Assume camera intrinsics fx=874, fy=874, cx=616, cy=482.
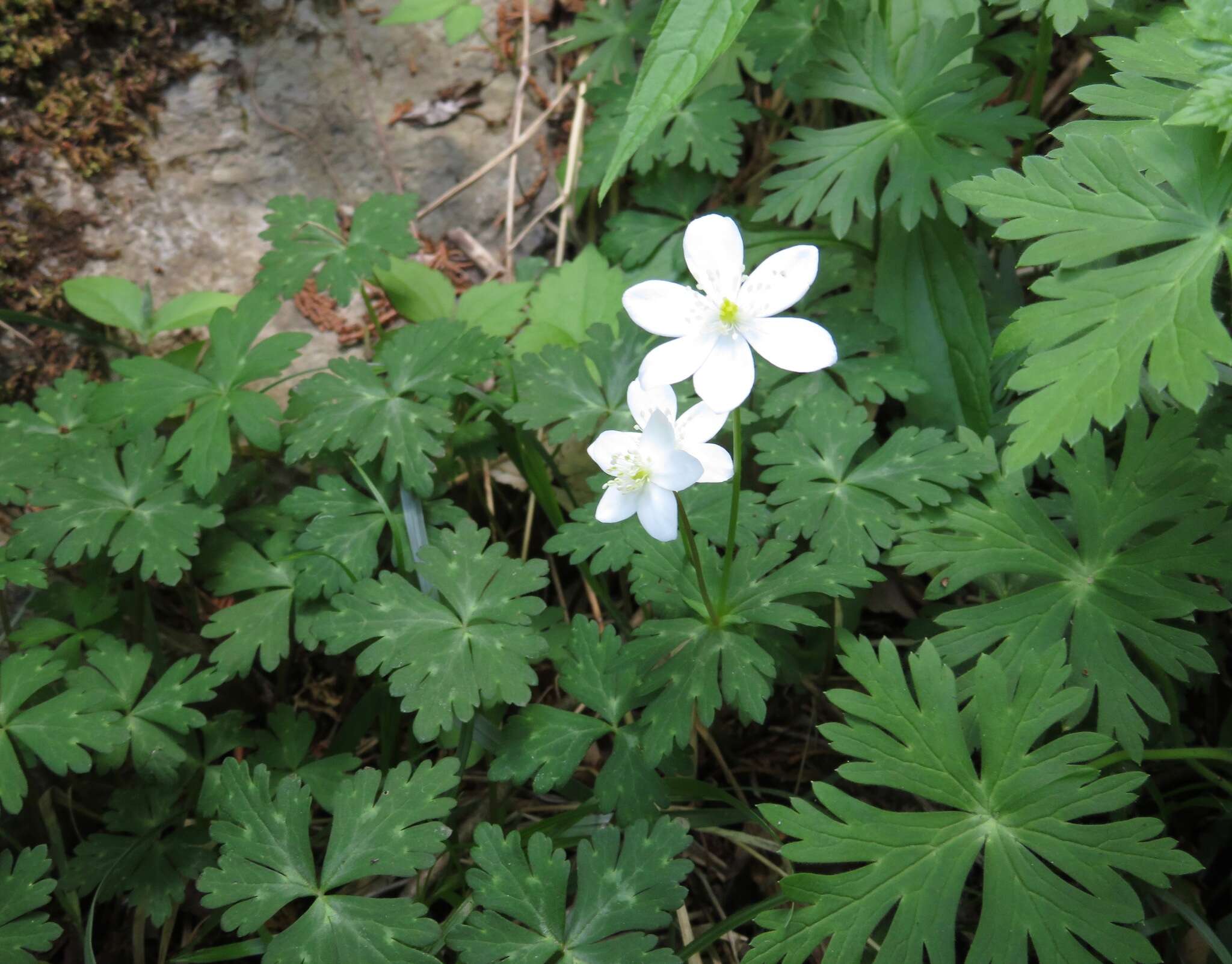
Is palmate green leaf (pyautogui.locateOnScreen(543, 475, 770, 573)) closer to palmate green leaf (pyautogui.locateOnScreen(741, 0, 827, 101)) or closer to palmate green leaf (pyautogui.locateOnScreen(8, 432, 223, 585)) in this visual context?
palmate green leaf (pyautogui.locateOnScreen(8, 432, 223, 585))

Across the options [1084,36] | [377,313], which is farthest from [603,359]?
[1084,36]

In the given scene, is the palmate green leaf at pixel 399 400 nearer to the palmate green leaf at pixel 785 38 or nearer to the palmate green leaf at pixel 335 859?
the palmate green leaf at pixel 335 859

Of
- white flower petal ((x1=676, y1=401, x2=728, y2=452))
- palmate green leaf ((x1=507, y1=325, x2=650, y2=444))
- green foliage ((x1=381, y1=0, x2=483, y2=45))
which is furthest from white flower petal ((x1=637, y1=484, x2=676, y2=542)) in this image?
green foliage ((x1=381, y1=0, x2=483, y2=45))

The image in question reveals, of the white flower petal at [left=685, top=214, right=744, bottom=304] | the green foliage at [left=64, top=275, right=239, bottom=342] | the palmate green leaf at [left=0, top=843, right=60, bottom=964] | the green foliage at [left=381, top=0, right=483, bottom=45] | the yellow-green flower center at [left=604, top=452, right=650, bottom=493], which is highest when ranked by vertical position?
the green foliage at [left=381, top=0, right=483, bottom=45]

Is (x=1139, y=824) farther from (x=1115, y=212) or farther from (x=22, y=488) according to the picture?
(x=22, y=488)

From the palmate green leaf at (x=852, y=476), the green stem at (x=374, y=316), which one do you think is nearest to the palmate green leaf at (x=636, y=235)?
the green stem at (x=374, y=316)
